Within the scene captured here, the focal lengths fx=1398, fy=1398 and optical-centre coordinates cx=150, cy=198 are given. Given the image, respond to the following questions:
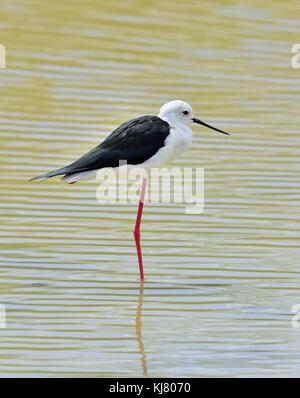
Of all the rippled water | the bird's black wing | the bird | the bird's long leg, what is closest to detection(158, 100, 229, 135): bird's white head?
the bird

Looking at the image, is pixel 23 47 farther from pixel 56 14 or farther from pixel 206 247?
pixel 206 247

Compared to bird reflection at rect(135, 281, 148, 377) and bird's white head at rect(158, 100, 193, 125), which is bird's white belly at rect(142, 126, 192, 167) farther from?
bird reflection at rect(135, 281, 148, 377)

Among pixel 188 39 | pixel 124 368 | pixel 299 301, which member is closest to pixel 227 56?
pixel 188 39

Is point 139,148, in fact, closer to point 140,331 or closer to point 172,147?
point 172,147

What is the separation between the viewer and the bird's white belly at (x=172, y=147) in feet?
31.1

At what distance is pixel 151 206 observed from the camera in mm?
10305

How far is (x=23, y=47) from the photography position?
533 inches

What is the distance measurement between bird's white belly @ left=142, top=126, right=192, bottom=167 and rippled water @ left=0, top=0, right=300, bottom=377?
0.52m

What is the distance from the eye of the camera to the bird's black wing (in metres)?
9.33

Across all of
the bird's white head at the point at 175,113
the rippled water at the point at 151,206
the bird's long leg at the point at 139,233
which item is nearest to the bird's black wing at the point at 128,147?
the bird's white head at the point at 175,113

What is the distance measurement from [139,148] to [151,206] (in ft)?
3.19

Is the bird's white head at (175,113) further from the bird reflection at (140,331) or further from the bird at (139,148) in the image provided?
the bird reflection at (140,331)

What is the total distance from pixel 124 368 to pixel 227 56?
23.3 feet

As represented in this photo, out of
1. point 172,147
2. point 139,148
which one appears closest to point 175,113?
point 172,147
